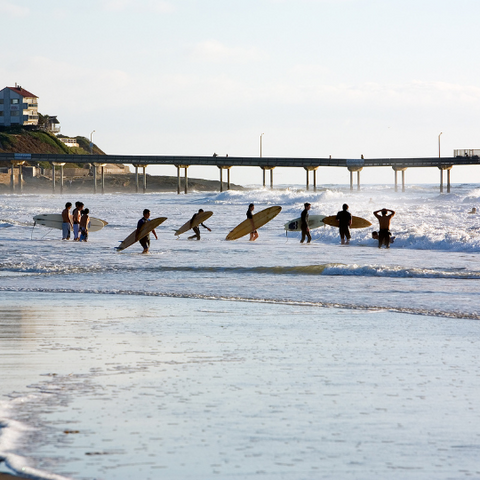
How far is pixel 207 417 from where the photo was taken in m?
4.62

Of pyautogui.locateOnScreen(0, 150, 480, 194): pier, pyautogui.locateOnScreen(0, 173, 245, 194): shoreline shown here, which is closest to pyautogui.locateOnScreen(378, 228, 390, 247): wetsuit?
pyautogui.locateOnScreen(0, 150, 480, 194): pier

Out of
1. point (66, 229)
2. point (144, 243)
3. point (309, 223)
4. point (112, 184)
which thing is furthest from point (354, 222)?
point (112, 184)

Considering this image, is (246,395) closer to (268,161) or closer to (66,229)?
(66,229)

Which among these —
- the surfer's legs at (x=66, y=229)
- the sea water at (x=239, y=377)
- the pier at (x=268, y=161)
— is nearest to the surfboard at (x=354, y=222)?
the surfer's legs at (x=66, y=229)

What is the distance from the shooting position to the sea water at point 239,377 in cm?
387

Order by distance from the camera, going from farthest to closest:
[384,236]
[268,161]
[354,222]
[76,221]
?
[268,161] < [354,222] < [76,221] < [384,236]

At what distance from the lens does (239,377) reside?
5.71 meters

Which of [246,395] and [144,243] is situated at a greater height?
[144,243]

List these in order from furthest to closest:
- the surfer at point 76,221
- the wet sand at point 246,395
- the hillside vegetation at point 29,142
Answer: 1. the hillside vegetation at point 29,142
2. the surfer at point 76,221
3. the wet sand at point 246,395

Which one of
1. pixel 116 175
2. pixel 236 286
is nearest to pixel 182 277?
pixel 236 286

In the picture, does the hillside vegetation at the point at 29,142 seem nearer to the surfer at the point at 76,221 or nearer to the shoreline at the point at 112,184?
the shoreline at the point at 112,184

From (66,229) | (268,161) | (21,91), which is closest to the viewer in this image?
(66,229)

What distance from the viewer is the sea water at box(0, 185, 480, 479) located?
387 centimetres

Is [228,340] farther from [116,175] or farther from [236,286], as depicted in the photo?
[116,175]
